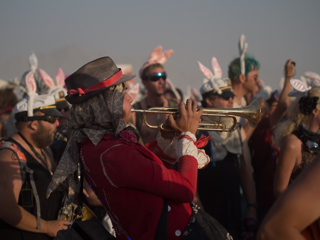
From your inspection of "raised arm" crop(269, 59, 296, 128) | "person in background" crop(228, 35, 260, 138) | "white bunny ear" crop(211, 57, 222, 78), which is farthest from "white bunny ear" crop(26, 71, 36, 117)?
"person in background" crop(228, 35, 260, 138)

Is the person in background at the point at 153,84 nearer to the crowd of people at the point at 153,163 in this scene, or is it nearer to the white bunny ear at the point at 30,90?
the crowd of people at the point at 153,163

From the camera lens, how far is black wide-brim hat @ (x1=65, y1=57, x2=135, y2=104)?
2.61 meters

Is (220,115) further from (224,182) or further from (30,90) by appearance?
(30,90)

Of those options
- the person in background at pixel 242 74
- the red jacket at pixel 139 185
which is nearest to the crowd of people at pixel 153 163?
the red jacket at pixel 139 185

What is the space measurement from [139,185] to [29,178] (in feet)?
5.63

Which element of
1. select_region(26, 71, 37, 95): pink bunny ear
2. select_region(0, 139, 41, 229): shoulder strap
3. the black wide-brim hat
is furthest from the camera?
select_region(26, 71, 37, 95): pink bunny ear

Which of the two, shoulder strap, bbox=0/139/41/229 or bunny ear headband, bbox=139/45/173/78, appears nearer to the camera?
A: shoulder strap, bbox=0/139/41/229

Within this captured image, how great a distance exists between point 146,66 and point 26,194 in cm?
330

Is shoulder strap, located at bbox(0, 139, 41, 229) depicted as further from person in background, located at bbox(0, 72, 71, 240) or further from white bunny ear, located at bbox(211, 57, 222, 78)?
white bunny ear, located at bbox(211, 57, 222, 78)

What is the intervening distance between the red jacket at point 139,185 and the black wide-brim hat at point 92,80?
332 mm

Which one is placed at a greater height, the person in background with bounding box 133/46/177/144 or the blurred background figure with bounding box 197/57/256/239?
the person in background with bounding box 133/46/177/144

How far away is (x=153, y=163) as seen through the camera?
243 centimetres

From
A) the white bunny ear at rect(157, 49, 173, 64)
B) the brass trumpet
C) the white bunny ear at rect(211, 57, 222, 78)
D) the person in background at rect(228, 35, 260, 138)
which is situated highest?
the brass trumpet

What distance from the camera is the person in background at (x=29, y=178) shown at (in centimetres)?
354
